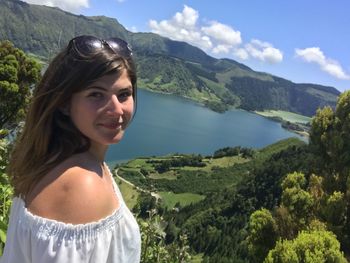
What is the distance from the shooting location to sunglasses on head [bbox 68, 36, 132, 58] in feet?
6.28

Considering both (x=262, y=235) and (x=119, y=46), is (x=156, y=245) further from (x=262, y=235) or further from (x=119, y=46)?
(x=262, y=235)

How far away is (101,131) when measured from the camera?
191 centimetres

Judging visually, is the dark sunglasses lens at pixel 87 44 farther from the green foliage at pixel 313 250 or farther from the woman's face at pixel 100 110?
the green foliage at pixel 313 250

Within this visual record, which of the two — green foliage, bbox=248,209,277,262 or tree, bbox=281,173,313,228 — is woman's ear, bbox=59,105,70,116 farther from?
green foliage, bbox=248,209,277,262

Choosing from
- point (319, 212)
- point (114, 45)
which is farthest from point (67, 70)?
point (319, 212)

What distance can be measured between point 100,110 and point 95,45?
0.96 ft

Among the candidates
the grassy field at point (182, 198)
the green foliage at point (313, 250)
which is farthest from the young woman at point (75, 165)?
the grassy field at point (182, 198)

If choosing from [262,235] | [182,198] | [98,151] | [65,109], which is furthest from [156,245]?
[182,198]

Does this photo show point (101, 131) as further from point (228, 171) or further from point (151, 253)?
point (228, 171)

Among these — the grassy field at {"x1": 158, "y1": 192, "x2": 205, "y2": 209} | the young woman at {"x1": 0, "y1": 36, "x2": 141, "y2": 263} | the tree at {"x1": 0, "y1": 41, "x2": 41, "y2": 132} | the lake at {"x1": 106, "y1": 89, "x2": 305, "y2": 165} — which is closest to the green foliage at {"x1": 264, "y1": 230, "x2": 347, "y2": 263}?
the young woman at {"x1": 0, "y1": 36, "x2": 141, "y2": 263}

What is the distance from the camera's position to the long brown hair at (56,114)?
185 cm

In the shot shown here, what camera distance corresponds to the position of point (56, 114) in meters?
1.97

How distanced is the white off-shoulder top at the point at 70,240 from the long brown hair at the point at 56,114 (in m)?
0.18

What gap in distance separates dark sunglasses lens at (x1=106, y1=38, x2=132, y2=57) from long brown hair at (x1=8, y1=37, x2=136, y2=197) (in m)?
0.03
